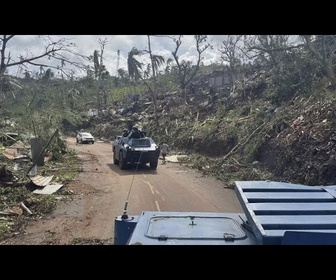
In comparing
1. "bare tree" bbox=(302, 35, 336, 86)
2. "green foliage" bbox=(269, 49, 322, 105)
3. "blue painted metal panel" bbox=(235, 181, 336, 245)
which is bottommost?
"blue painted metal panel" bbox=(235, 181, 336, 245)

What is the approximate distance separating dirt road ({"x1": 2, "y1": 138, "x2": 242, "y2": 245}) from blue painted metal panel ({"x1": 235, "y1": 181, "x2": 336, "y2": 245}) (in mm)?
3796

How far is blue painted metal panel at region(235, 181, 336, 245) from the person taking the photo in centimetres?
295

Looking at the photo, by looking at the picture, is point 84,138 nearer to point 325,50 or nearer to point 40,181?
point 40,181

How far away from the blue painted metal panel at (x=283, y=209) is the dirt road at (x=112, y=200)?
380 cm

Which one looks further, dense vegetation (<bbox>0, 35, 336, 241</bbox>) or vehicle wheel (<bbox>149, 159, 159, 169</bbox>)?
vehicle wheel (<bbox>149, 159, 159, 169</bbox>)

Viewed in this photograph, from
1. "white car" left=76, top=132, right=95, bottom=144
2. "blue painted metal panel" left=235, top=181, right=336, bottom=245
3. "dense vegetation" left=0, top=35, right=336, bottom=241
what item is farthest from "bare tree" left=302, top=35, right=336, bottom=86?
"white car" left=76, top=132, right=95, bottom=144

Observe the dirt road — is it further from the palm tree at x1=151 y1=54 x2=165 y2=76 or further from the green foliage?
the palm tree at x1=151 y1=54 x2=165 y2=76

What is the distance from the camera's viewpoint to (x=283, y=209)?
10.7 ft

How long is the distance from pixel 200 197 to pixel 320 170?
12.5 feet

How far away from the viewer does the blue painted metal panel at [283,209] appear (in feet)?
9.68
